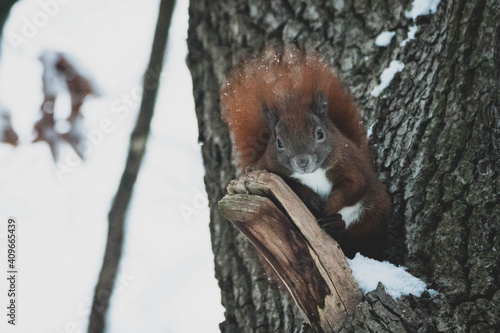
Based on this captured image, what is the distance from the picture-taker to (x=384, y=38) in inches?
81.2

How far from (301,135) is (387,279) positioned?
569 mm

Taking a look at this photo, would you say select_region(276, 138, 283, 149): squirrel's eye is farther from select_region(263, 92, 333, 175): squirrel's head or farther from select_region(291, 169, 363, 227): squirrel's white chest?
select_region(291, 169, 363, 227): squirrel's white chest

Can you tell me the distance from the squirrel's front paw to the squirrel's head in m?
0.18

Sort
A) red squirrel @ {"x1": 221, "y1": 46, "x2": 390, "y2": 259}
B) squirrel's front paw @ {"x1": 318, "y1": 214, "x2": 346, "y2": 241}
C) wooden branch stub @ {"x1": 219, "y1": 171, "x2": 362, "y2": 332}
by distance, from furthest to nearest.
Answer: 1. red squirrel @ {"x1": 221, "y1": 46, "x2": 390, "y2": 259}
2. squirrel's front paw @ {"x1": 318, "y1": 214, "x2": 346, "y2": 241}
3. wooden branch stub @ {"x1": 219, "y1": 171, "x2": 362, "y2": 332}

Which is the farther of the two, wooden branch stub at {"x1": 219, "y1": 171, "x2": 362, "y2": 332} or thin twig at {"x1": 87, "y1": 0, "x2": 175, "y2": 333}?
thin twig at {"x1": 87, "y1": 0, "x2": 175, "y2": 333}

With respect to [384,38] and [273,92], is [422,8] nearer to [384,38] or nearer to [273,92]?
[384,38]

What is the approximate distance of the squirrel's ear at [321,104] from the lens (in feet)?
6.18

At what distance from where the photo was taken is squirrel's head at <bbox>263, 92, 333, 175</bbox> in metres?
1.82

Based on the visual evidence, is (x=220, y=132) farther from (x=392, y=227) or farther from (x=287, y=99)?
(x=392, y=227)

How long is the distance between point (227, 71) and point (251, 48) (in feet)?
0.47

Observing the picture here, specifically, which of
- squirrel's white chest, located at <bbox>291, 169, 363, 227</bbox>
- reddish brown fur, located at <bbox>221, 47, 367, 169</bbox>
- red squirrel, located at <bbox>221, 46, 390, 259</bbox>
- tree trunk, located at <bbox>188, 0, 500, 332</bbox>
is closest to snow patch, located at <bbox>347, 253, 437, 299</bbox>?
tree trunk, located at <bbox>188, 0, 500, 332</bbox>

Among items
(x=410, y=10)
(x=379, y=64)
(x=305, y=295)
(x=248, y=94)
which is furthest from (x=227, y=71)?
(x=305, y=295)

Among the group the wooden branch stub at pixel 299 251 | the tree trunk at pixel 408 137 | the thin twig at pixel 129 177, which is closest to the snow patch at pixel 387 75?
the tree trunk at pixel 408 137

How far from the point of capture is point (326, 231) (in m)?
1.70
